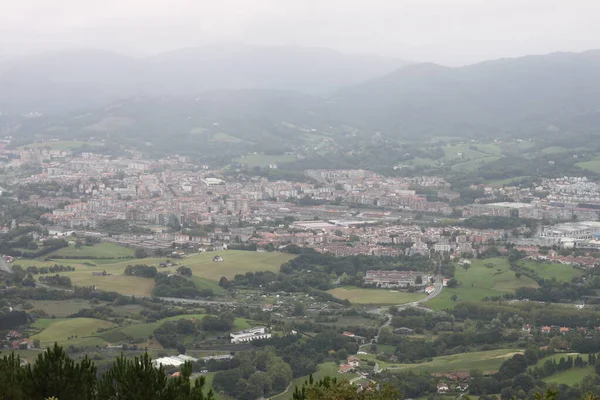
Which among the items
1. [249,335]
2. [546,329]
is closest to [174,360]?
[249,335]

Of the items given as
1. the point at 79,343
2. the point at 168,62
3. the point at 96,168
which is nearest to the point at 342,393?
the point at 79,343

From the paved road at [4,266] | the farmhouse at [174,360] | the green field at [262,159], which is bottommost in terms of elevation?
the farmhouse at [174,360]

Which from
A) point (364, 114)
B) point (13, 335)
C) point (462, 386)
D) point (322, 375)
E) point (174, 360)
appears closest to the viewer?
point (462, 386)

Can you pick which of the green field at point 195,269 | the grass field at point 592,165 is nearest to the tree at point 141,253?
the green field at point 195,269

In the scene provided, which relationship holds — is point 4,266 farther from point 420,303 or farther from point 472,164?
point 472,164

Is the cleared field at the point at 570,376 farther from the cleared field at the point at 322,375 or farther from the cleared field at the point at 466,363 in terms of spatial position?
the cleared field at the point at 322,375

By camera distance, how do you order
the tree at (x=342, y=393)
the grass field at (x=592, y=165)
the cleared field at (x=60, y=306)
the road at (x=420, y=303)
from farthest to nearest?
the grass field at (x=592, y=165) < the cleared field at (x=60, y=306) < the road at (x=420, y=303) < the tree at (x=342, y=393)
